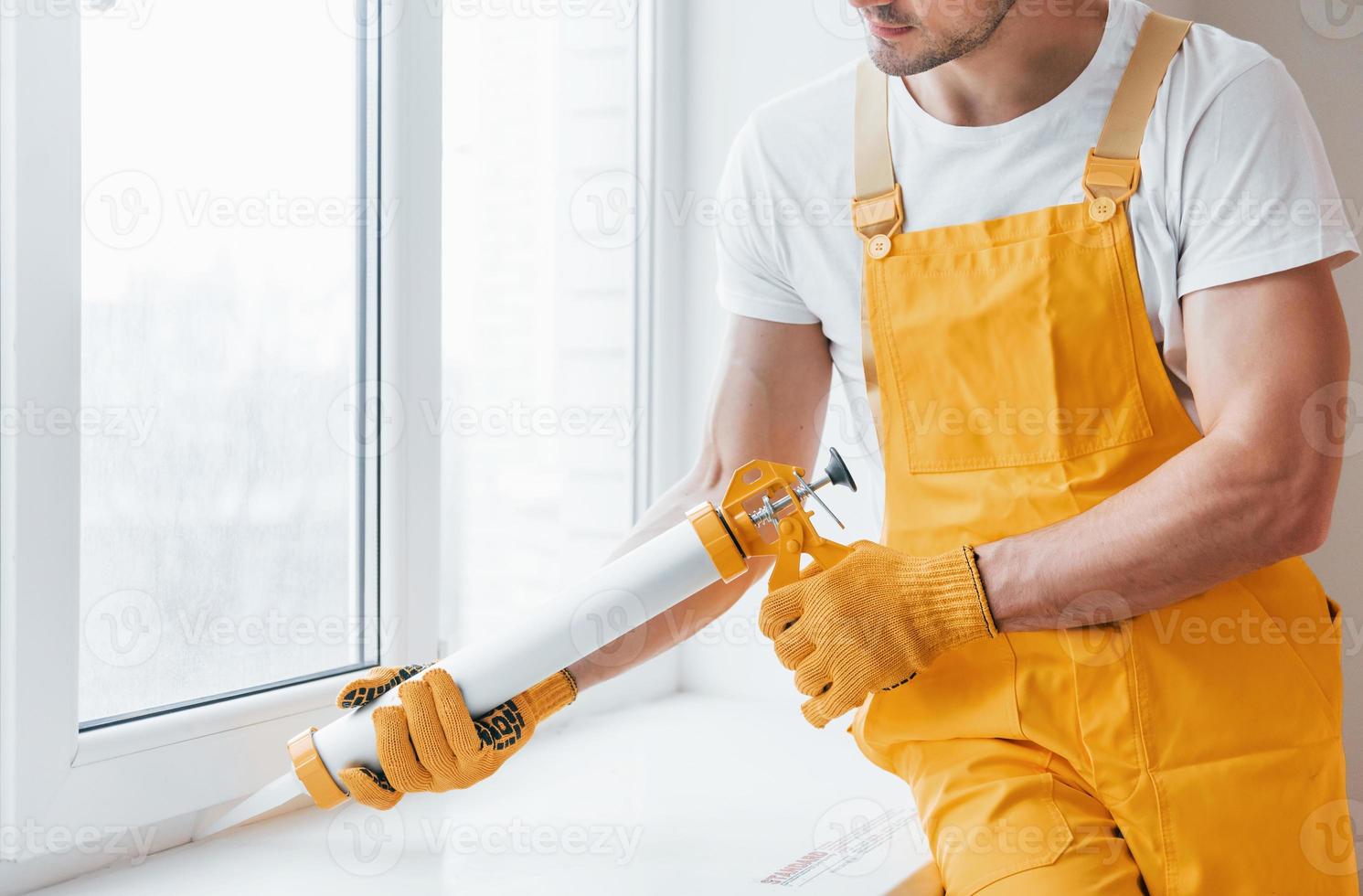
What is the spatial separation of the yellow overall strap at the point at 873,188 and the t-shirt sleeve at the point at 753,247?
11 centimetres

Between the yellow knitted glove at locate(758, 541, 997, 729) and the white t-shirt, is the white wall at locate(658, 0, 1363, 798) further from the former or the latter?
A: the yellow knitted glove at locate(758, 541, 997, 729)

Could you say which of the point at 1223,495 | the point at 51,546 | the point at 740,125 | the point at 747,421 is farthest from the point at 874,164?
the point at 51,546

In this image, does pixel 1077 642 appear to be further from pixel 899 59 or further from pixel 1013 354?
pixel 899 59

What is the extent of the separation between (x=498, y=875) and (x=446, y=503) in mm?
550

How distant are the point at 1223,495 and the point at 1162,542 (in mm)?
63

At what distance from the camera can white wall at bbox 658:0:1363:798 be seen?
1.73m

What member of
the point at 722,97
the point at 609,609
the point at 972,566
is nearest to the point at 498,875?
the point at 609,609

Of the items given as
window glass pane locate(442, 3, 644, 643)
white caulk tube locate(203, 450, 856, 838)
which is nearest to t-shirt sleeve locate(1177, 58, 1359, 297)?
white caulk tube locate(203, 450, 856, 838)

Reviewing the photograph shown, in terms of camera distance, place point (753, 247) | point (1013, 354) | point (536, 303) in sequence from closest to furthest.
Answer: point (1013, 354) < point (753, 247) < point (536, 303)

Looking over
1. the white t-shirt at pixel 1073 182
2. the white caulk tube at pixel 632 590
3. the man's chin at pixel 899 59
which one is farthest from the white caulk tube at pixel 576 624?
the man's chin at pixel 899 59

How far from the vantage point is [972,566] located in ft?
3.31

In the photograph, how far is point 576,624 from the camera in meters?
1.00

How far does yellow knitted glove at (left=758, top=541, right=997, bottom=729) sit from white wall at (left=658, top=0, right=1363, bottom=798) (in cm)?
65

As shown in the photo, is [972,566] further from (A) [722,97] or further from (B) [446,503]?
(A) [722,97]
